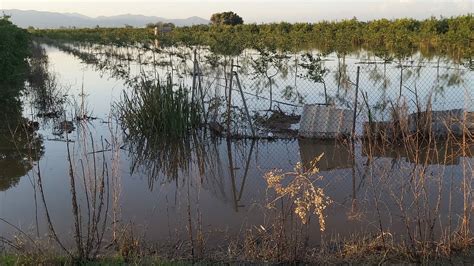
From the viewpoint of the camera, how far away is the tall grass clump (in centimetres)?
941

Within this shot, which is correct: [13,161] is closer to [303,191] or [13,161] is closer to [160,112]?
Answer: [160,112]

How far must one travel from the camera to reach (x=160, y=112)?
30.8ft

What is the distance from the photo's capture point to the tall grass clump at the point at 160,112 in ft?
30.9

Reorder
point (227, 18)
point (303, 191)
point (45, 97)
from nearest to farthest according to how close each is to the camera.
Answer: point (303, 191), point (45, 97), point (227, 18)

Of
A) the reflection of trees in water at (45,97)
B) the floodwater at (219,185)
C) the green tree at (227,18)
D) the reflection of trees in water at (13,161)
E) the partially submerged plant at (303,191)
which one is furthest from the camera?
the green tree at (227,18)

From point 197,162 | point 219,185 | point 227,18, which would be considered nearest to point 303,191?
point 219,185

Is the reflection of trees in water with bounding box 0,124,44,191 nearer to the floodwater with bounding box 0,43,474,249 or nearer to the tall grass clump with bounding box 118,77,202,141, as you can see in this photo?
the floodwater with bounding box 0,43,474,249

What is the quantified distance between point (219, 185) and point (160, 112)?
2705 mm

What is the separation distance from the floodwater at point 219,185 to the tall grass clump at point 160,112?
1.50 ft

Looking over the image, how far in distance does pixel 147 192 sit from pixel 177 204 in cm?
79

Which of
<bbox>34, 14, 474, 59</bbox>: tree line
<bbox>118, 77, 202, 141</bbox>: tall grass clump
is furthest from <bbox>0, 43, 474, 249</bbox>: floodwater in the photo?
<bbox>34, 14, 474, 59</bbox>: tree line

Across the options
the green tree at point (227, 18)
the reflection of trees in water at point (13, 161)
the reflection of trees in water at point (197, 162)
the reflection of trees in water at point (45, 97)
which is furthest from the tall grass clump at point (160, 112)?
the green tree at point (227, 18)

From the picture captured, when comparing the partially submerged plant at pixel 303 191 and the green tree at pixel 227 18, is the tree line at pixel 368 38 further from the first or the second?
the green tree at pixel 227 18

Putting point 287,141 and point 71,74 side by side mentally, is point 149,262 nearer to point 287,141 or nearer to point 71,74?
point 287,141
